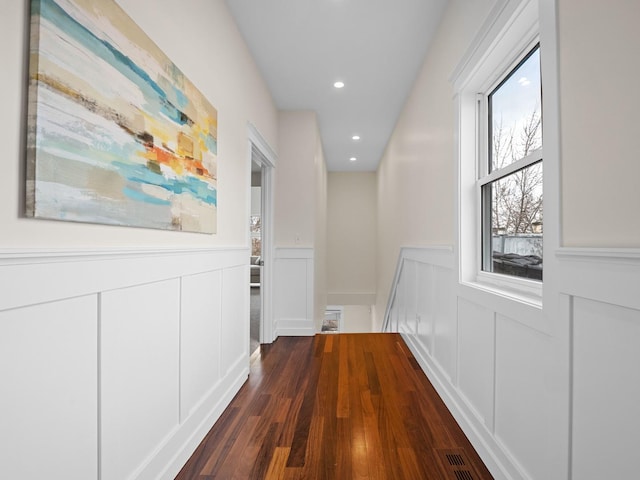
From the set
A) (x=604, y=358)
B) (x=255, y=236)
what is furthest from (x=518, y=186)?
(x=255, y=236)

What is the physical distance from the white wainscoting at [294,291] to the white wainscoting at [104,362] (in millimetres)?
2040

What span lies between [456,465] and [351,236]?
6255 mm

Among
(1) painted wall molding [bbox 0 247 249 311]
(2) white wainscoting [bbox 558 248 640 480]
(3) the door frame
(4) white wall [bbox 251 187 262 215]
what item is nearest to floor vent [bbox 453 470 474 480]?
(2) white wainscoting [bbox 558 248 640 480]

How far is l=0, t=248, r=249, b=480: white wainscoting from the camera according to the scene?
0.85m

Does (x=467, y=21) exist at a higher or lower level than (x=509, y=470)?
higher

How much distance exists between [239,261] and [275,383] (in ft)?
3.19

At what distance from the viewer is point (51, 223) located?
948 millimetres

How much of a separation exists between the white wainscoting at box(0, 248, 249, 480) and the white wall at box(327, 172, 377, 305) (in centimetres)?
584

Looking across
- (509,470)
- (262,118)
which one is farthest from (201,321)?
(262,118)

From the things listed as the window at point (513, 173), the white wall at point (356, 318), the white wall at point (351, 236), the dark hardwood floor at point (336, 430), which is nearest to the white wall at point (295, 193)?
the dark hardwood floor at point (336, 430)

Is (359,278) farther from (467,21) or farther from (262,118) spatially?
(467,21)

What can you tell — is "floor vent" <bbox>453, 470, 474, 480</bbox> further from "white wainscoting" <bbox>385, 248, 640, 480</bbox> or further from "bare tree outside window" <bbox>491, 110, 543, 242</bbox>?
"bare tree outside window" <bbox>491, 110, 543, 242</bbox>

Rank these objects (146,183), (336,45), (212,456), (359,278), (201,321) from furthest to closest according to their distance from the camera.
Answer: (359,278), (336,45), (201,321), (212,456), (146,183)

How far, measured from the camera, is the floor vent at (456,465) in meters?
1.56
